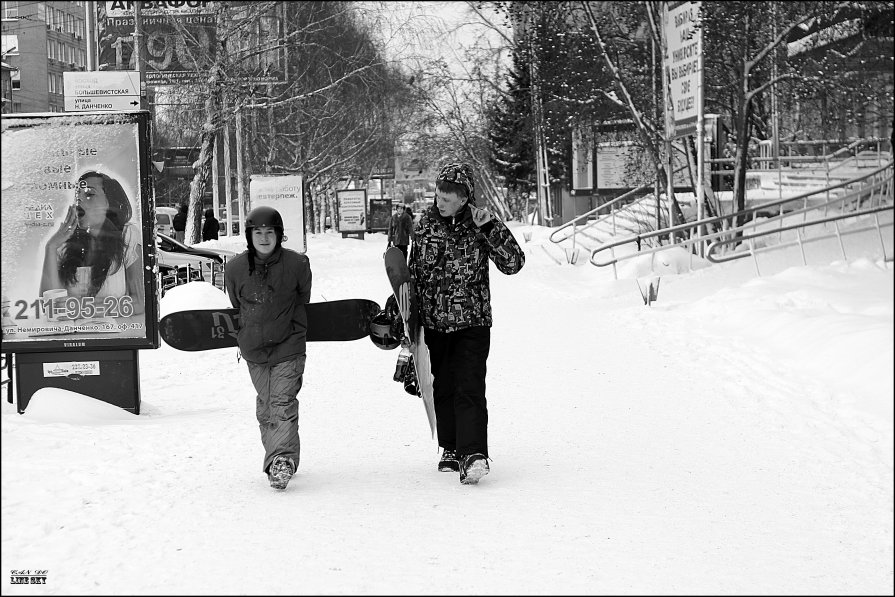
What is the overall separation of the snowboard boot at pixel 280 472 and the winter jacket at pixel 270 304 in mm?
504

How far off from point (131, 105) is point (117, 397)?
9.63 metres

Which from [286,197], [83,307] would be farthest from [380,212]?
[83,307]

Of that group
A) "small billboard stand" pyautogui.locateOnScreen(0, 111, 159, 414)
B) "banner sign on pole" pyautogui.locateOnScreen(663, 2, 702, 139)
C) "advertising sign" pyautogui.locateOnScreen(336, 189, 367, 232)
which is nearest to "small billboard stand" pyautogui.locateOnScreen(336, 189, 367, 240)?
"advertising sign" pyautogui.locateOnScreen(336, 189, 367, 232)

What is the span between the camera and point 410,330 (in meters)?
5.80

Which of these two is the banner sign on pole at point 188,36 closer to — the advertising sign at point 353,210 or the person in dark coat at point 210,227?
the person in dark coat at point 210,227

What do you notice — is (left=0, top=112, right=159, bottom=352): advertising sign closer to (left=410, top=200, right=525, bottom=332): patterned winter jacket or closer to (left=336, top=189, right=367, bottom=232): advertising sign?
(left=410, top=200, right=525, bottom=332): patterned winter jacket

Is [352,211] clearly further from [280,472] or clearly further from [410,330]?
[280,472]

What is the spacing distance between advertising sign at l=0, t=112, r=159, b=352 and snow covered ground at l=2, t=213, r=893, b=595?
541mm

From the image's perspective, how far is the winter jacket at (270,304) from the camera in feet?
18.7

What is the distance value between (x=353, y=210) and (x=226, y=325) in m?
40.9

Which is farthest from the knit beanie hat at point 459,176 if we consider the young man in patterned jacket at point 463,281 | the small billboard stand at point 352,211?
the small billboard stand at point 352,211

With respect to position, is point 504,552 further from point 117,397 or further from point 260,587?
point 117,397

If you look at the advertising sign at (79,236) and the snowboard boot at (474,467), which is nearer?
the snowboard boot at (474,467)

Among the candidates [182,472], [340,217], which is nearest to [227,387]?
[182,472]
